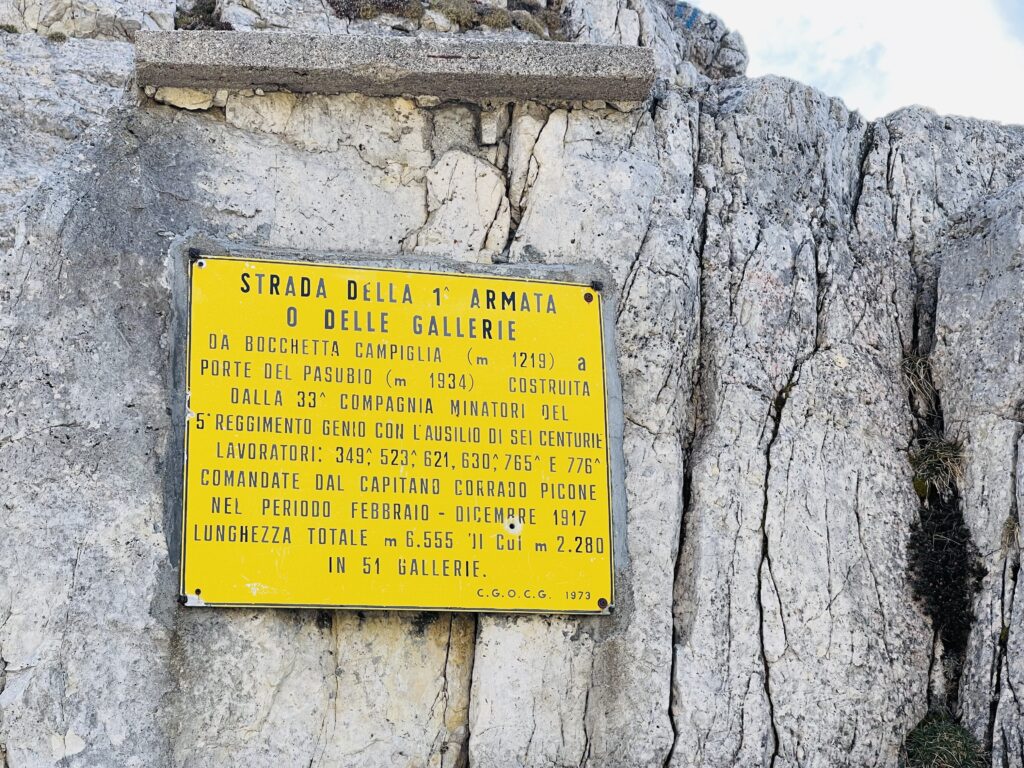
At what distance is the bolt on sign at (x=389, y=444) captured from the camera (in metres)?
6.12

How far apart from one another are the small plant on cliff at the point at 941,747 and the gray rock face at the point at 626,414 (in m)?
0.10

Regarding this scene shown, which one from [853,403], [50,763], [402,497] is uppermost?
[853,403]

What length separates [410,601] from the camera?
6.17m

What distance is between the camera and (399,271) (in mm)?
6727

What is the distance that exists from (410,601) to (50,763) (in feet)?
5.58

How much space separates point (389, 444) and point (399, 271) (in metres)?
0.94

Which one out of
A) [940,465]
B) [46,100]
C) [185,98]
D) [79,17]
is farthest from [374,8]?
[940,465]

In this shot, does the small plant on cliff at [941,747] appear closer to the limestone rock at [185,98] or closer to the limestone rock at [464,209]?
the limestone rock at [464,209]

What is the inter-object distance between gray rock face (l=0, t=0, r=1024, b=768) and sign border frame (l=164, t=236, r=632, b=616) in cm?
6

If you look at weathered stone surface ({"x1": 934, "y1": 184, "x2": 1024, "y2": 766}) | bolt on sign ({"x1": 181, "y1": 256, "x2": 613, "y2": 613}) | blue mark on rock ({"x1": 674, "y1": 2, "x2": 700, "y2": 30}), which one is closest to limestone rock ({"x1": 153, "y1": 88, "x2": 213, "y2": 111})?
bolt on sign ({"x1": 181, "y1": 256, "x2": 613, "y2": 613})

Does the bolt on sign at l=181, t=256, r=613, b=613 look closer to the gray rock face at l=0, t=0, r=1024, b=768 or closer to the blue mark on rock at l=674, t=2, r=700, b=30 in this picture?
the gray rock face at l=0, t=0, r=1024, b=768

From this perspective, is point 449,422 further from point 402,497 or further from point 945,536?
point 945,536

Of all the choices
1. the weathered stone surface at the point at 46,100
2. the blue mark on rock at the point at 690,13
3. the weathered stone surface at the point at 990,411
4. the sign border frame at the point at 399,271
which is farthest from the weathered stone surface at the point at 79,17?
the weathered stone surface at the point at 990,411

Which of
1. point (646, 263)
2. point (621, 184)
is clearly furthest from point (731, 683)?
point (621, 184)
